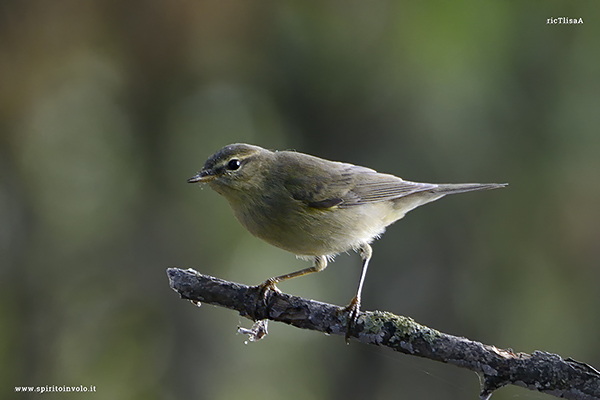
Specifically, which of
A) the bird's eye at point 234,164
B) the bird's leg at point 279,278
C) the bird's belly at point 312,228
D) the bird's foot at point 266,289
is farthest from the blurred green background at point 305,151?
the bird's eye at point 234,164

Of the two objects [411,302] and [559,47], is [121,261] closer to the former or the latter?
[411,302]

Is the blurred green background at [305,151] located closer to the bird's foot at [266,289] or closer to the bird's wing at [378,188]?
the bird's wing at [378,188]

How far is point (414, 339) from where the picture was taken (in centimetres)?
286

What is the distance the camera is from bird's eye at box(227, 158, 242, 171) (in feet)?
12.0

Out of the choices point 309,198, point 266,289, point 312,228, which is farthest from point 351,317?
point 309,198

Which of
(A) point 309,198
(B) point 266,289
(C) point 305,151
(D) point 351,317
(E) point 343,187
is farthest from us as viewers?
(C) point 305,151

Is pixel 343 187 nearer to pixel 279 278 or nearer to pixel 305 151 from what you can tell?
pixel 279 278

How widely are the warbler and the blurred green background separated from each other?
1026 millimetres

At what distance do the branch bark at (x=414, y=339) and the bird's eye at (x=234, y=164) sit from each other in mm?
803

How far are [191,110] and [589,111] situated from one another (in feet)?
13.0

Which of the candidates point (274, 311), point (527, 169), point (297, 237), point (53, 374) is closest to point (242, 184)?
point (297, 237)

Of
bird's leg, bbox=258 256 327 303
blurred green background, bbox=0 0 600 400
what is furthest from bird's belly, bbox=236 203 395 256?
blurred green background, bbox=0 0 600 400

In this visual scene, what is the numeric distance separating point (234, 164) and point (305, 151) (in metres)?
1.87

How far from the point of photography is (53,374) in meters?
4.99
